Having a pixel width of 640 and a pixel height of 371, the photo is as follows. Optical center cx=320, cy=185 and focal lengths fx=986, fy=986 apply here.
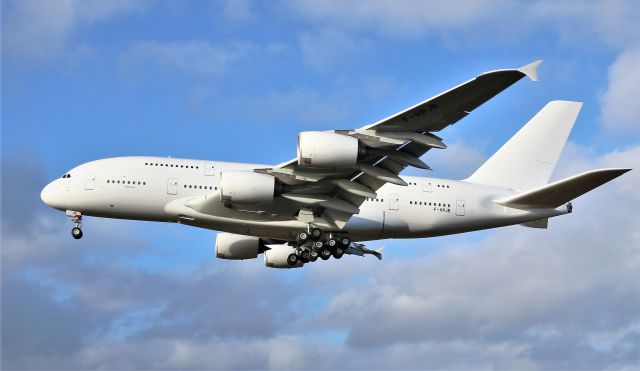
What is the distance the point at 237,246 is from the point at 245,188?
1077 centimetres

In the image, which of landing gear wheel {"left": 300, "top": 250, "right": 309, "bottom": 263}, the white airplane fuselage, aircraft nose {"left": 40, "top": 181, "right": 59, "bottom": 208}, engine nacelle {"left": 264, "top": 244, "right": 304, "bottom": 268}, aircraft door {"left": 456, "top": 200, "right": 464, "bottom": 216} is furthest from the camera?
engine nacelle {"left": 264, "top": 244, "right": 304, "bottom": 268}

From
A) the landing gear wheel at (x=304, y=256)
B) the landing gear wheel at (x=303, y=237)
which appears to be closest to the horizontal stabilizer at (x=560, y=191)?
the landing gear wheel at (x=304, y=256)

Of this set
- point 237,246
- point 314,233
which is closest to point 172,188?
point 314,233

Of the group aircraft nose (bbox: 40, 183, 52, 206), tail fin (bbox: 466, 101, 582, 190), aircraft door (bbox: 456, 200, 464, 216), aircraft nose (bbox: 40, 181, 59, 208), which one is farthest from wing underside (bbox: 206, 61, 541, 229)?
aircraft nose (bbox: 40, 183, 52, 206)

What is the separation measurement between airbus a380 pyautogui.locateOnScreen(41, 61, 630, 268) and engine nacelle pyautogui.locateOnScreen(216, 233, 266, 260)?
0.20 ft

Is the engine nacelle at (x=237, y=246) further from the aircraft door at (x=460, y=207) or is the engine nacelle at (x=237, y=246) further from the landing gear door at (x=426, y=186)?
the aircraft door at (x=460, y=207)

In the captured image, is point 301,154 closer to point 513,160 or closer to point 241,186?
point 241,186

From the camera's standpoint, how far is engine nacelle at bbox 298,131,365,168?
3588 cm

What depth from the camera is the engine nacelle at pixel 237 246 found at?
48.5m

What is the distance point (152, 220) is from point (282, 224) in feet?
18.0

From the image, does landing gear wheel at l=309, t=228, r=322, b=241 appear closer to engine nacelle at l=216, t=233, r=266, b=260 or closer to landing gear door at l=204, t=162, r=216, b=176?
landing gear door at l=204, t=162, r=216, b=176

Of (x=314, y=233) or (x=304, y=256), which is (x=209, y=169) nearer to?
(x=314, y=233)

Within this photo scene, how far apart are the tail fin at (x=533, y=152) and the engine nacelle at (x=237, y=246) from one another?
10873 millimetres

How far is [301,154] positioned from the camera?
36250mm
